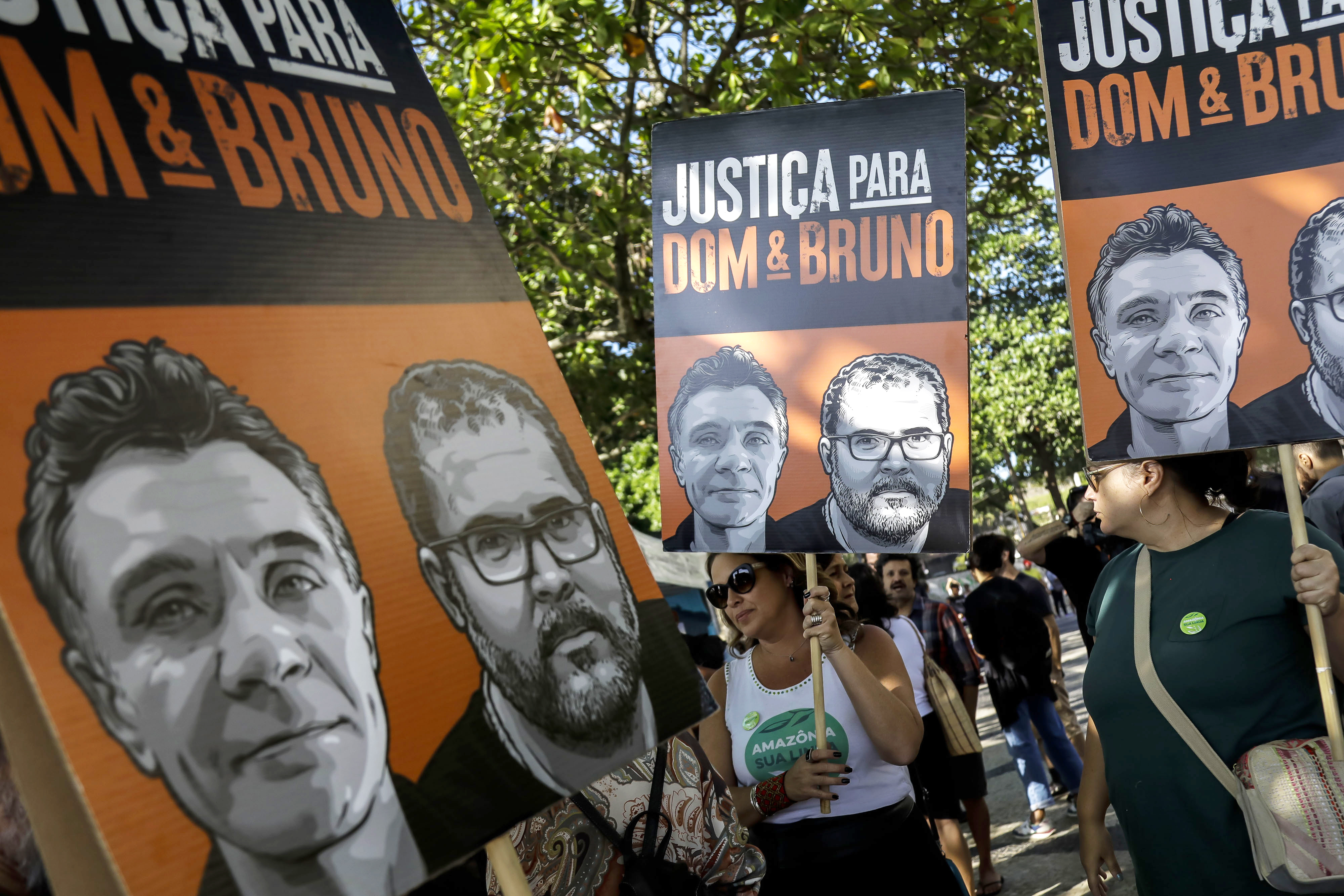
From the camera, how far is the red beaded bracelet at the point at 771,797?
9.42ft

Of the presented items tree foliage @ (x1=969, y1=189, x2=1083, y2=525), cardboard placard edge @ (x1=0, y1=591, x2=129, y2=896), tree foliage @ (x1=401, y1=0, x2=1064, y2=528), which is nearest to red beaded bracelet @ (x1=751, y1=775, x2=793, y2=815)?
cardboard placard edge @ (x1=0, y1=591, x2=129, y2=896)

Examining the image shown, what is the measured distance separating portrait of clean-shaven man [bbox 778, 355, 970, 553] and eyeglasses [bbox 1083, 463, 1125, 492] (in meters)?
0.32

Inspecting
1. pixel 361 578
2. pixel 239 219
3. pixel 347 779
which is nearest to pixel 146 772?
pixel 347 779

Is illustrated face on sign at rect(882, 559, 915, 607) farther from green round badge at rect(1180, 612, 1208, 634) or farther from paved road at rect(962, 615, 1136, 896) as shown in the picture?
green round badge at rect(1180, 612, 1208, 634)

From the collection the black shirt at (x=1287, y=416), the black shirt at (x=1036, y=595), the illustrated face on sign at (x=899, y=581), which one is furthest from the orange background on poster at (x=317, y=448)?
the black shirt at (x=1036, y=595)

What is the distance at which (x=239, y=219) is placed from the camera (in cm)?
117

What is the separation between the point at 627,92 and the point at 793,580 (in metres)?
4.86

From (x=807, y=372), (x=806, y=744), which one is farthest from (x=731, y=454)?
(x=806, y=744)

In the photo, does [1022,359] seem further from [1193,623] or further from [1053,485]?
[1193,623]

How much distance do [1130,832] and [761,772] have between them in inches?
37.3

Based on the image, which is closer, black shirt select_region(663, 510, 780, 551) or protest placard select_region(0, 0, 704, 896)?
protest placard select_region(0, 0, 704, 896)

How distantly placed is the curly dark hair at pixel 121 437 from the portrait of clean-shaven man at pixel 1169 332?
203 cm

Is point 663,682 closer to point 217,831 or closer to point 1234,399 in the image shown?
point 217,831

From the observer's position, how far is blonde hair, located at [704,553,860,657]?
322cm
